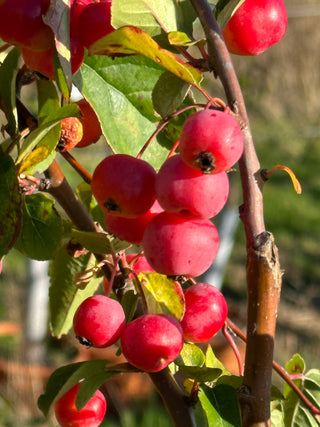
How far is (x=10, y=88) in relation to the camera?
669 millimetres

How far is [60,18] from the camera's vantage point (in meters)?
0.55

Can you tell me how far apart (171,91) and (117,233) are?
0.48 feet

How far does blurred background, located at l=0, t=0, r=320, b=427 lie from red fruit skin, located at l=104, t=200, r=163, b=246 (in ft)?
1.79

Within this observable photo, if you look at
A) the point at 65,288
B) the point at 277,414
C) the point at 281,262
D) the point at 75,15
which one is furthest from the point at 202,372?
the point at 281,262

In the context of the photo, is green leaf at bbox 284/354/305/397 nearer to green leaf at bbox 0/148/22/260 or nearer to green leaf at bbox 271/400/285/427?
green leaf at bbox 271/400/285/427

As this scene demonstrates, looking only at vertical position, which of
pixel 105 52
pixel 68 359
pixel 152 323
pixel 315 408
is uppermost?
pixel 105 52

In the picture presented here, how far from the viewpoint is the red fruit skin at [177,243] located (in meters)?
0.57

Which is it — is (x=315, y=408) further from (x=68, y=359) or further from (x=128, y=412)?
(x=68, y=359)

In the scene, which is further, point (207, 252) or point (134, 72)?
point (134, 72)

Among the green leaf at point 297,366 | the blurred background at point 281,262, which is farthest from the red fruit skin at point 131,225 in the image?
the blurred background at point 281,262

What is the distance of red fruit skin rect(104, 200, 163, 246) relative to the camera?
615mm

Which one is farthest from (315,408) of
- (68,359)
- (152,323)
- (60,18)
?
(68,359)

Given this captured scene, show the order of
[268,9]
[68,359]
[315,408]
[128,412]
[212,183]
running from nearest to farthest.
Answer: [212,183]
[268,9]
[315,408]
[128,412]
[68,359]

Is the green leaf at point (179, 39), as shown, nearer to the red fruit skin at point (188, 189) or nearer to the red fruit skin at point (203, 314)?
the red fruit skin at point (188, 189)
